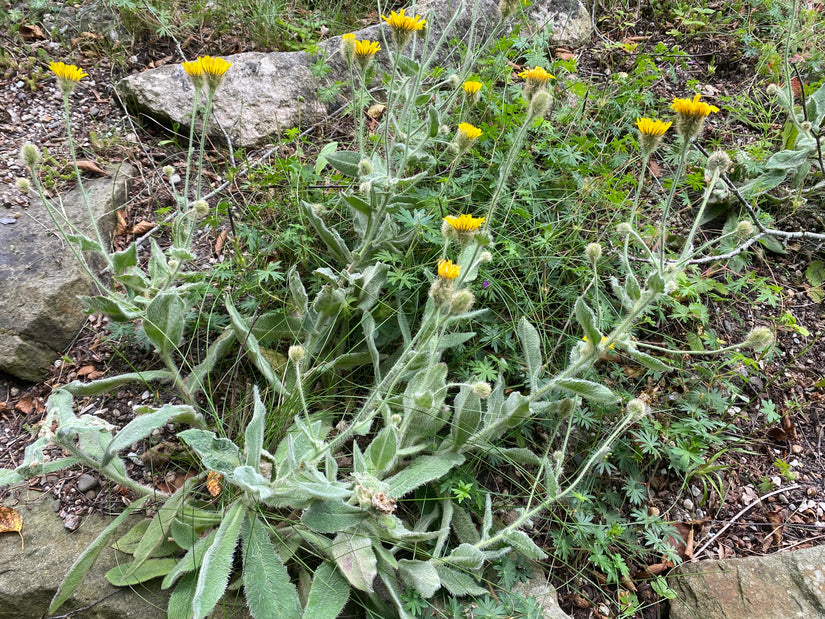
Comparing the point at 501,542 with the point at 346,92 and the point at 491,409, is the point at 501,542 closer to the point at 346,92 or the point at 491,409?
the point at 491,409

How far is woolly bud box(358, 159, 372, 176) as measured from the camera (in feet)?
7.79

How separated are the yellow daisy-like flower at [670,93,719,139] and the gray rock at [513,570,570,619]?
5.04 ft

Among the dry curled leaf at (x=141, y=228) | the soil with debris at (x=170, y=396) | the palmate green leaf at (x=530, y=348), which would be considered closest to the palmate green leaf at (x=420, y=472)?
the palmate green leaf at (x=530, y=348)

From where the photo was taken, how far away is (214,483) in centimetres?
211

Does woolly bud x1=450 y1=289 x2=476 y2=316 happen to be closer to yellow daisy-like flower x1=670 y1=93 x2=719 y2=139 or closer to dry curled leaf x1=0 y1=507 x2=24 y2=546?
yellow daisy-like flower x1=670 y1=93 x2=719 y2=139

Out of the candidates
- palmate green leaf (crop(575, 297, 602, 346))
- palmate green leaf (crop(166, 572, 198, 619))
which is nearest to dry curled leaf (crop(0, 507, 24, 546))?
palmate green leaf (crop(166, 572, 198, 619))

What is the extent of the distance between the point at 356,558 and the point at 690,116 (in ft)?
5.64

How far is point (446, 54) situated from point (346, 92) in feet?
2.20

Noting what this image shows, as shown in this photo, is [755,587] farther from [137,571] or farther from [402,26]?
[402,26]

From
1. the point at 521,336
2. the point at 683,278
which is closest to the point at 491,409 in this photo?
the point at 521,336

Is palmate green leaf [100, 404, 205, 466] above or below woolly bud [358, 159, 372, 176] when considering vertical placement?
below

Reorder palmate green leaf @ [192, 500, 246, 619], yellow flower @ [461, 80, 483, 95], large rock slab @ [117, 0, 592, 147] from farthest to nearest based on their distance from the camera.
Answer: large rock slab @ [117, 0, 592, 147] → yellow flower @ [461, 80, 483, 95] → palmate green leaf @ [192, 500, 246, 619]

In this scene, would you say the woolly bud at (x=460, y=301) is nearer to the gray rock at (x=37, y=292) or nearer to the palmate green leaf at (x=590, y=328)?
the palmate green leaf at (x=590, y=328)

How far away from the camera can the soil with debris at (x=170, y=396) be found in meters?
2.25
